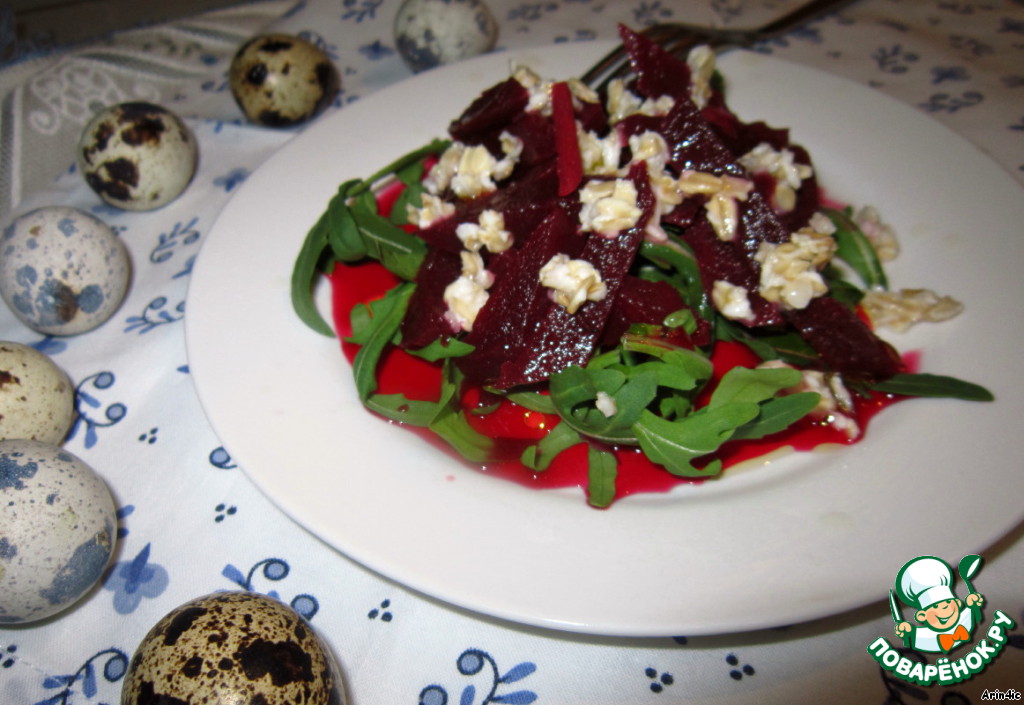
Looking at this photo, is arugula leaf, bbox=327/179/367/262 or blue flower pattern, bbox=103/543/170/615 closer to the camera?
blue flower pattern, bbox=103/543/170/615

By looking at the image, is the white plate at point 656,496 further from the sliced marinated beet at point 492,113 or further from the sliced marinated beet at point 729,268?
the sliced marinated beet at point 492,113

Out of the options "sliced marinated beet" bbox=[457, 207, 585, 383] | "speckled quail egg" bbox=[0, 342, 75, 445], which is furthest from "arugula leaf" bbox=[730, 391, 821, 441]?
"speckled quail egg" bbox=[0, 342, 75, 445]

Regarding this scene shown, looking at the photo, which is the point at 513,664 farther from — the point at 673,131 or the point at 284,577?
the point at 673,131

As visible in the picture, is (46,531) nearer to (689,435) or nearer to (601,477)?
(601,477)

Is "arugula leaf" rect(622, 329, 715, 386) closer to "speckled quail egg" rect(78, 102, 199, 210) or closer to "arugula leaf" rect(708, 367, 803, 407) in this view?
"arugula leaf" rect(708, 367, 803, 407)

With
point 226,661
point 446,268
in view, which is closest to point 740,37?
point 446,268

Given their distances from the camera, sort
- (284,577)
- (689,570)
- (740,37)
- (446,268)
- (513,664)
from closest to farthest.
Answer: (689,570)
(513,664)
(284,577)
(446,268)
(740,37)

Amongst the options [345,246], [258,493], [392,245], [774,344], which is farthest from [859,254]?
[258,493]
